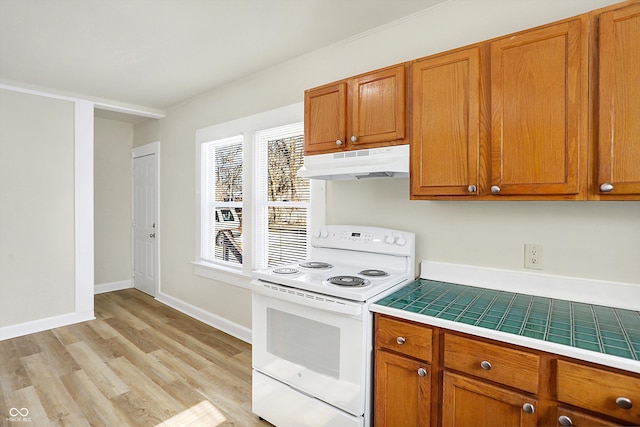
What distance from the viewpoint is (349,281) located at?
70.7 inches

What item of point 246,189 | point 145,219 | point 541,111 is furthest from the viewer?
point 145,219

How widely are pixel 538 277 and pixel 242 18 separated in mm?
2328

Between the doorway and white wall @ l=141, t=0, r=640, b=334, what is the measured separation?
5.96 feet

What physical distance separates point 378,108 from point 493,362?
1.40m

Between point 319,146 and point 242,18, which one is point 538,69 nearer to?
point 319,146

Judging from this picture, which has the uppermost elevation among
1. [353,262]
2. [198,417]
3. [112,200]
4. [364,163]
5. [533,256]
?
[364,163]

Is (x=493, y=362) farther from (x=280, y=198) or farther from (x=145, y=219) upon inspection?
(x=145, y=219)

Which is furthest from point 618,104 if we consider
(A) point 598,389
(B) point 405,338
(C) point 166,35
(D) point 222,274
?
(D) point 222,274

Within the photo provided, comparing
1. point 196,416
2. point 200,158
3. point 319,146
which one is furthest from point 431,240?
point 200,158

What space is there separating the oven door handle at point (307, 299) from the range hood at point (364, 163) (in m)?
0.74

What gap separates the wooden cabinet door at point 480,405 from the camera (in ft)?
4.07

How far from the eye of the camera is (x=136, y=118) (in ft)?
15.6

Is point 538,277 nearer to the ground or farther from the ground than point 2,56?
nearer to the ground

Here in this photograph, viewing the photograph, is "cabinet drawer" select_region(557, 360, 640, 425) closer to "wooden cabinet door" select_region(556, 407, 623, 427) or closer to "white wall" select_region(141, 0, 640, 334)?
"wooden cabinet door" select_region(556, 407, 623, 427)
